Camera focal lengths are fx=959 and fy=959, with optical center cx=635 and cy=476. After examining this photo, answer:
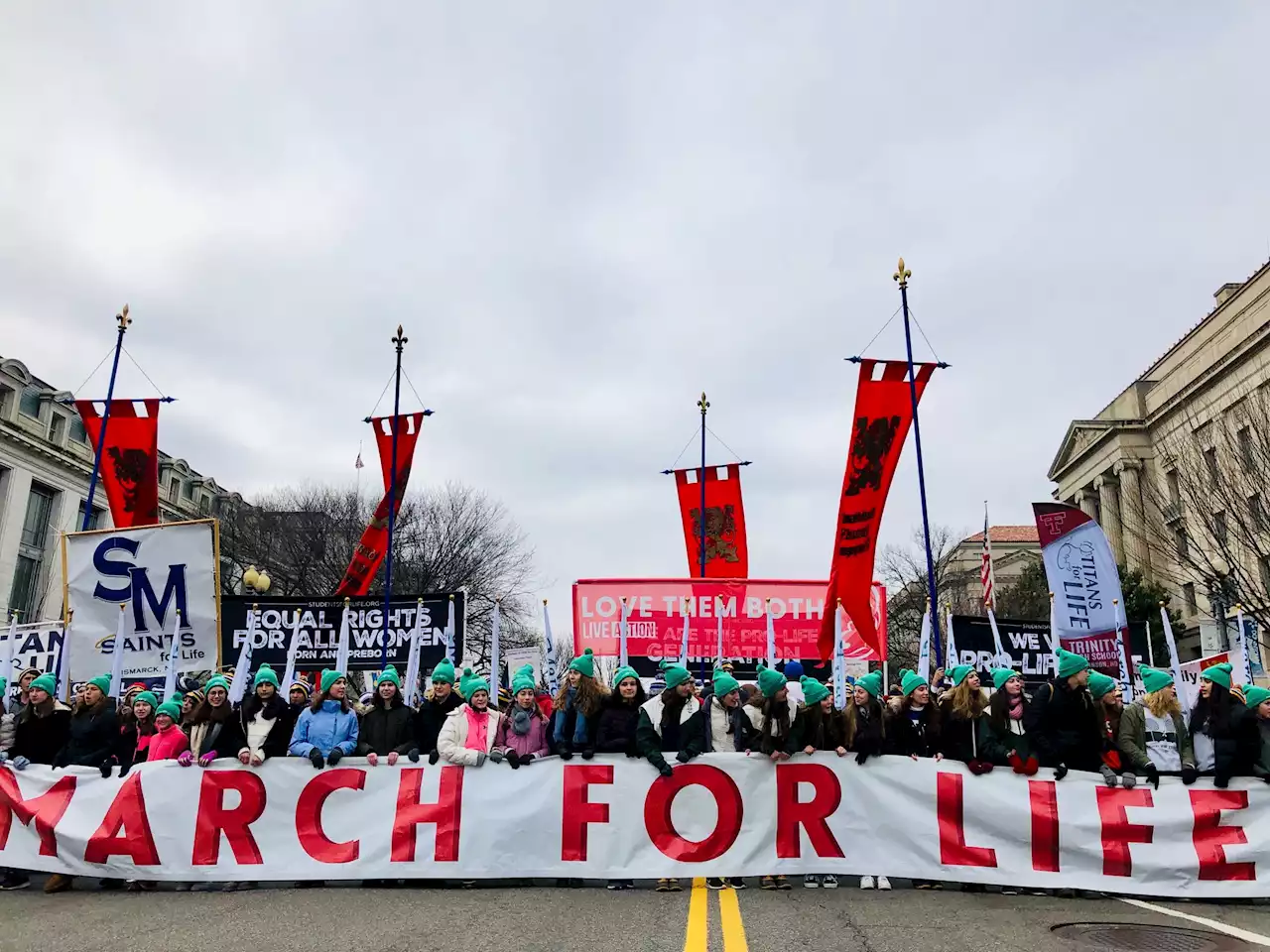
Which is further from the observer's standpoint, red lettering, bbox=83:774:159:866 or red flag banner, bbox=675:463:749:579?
red flag banner, bbox=675:463:749:579

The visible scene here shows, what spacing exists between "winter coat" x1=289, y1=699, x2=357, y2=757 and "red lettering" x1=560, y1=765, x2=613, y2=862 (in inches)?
69.4

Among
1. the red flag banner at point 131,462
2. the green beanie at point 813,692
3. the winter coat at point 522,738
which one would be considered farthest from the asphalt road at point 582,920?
the red flag banner at point 131,462

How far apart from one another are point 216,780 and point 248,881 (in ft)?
2.62

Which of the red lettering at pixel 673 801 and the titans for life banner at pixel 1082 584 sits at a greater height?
the titans for life banner at pixel 1082 584

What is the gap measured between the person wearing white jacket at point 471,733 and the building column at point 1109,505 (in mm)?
51691

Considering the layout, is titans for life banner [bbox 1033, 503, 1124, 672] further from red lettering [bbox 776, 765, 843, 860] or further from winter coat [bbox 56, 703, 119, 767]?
winter coat [bbox 56, 703, 119, 767]

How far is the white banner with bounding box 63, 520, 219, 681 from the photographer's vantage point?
31.4 ft

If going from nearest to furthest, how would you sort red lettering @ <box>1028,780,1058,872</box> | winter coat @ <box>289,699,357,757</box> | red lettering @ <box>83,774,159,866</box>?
red lettering @ <box>1028,780,1058,872</box>, red lettering @ <box>83,774,159,866</box>, winter coat @ <box>289,699,357,757</box>

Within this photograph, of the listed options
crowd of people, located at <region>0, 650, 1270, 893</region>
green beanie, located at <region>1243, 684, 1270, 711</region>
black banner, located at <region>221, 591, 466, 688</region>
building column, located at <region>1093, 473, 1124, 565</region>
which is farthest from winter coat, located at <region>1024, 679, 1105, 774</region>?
building column, located at <region>1093, 473, 1124, 565</region>

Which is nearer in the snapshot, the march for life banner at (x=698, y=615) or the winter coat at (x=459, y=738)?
the winter coat at (x=459, y=738)

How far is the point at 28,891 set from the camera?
7145 millimetres

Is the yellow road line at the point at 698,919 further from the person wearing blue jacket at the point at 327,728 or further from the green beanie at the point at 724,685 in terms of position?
the person wearing blue jacket at the point at 327,728

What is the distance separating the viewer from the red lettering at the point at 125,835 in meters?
7.14

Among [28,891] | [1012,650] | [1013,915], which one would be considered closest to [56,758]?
[28,891]
